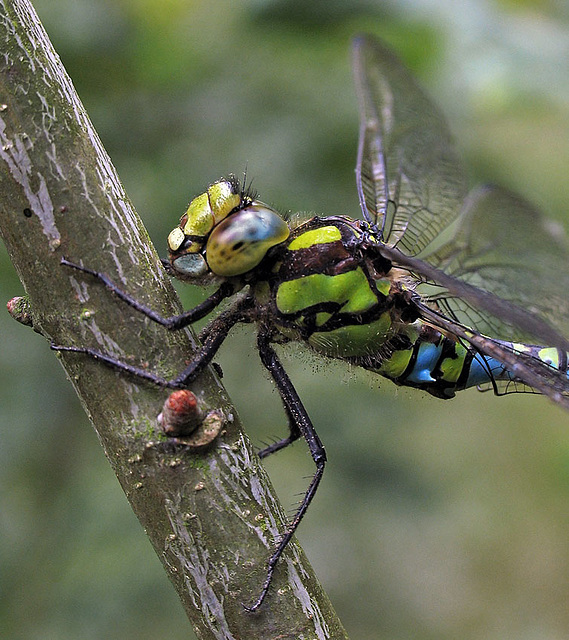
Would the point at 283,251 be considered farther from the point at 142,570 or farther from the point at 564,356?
the point at 142,570

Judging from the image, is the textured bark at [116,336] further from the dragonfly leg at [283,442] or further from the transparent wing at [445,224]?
the dragonfly leg at [283,442]

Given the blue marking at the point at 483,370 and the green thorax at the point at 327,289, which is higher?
the green thorax at the point at 327,289

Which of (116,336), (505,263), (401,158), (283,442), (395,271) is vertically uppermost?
(116,336)

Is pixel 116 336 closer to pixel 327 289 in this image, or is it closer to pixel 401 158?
pixel 327 289

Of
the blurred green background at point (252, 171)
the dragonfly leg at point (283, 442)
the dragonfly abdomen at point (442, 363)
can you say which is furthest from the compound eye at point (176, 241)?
the dragonfly leg at point (283, 442)

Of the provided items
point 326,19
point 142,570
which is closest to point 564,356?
point 326,19

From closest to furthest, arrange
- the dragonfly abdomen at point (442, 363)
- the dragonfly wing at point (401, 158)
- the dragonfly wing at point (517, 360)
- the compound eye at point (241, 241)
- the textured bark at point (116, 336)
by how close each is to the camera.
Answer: the textured bark at point (116, 336) → the compound eye at point (241, 241) → the dragonfly wing at point (517, 360) → the dragonfly abdomen at point (442, 363) → the dragonfly wing at point (401, 158)

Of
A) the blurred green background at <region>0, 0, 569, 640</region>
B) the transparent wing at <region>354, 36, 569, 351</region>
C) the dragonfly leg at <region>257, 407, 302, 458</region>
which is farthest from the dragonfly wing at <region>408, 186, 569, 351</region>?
the dragonfly leg at <region>257, 407, 302, 458</region>

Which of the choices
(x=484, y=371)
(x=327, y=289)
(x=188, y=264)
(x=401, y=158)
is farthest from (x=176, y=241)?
(x=484, y=371)
